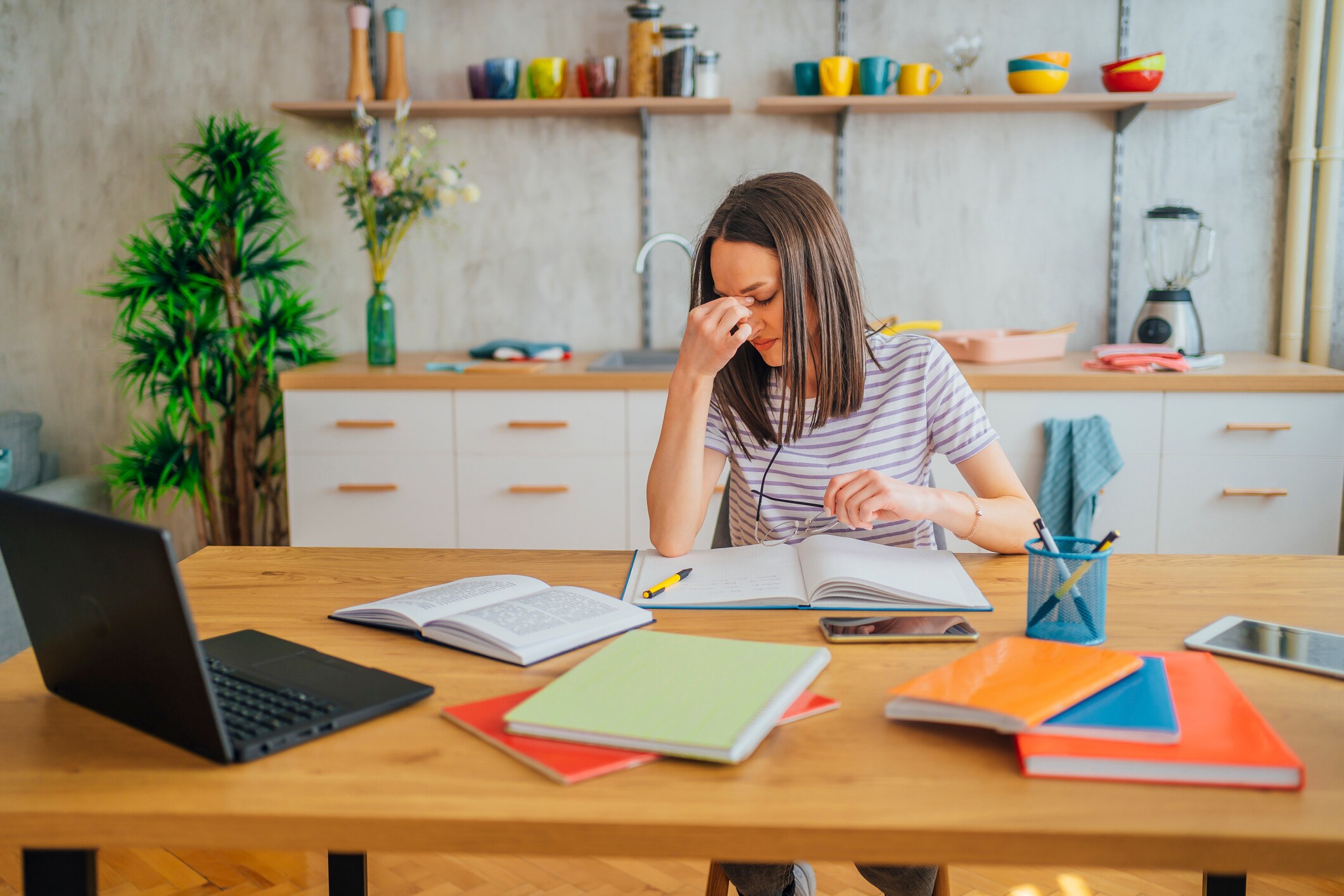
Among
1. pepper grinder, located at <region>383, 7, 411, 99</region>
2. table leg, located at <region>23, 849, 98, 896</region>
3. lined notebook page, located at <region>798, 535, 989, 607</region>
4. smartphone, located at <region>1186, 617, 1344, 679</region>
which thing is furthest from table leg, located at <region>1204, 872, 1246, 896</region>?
pepper grinder, located at <region>383, 7, 411, 99</region>

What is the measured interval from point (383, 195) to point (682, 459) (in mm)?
1810

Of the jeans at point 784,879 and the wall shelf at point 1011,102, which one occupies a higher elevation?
the wall shelf at point 1011,102

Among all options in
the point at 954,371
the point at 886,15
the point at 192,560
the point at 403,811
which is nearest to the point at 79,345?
the point at 192,560

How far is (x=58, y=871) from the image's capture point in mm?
791

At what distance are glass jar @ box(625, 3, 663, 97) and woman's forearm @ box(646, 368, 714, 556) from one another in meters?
1.81

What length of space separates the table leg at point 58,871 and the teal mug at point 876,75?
2786 millimetres

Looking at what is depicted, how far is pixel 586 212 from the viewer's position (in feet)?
10.9

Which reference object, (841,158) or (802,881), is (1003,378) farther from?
(802,881)

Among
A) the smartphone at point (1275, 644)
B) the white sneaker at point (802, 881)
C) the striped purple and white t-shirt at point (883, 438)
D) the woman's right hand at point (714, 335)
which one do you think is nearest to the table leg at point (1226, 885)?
the smartphone at point (1275, 644)

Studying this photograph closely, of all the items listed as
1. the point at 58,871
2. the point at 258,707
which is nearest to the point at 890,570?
the point at 258,707

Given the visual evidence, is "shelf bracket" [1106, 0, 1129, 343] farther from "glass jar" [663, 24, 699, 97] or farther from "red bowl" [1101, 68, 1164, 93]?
"glass jar" [663, 24, 699, 97]

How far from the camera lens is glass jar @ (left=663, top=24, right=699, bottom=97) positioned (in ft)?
9.86

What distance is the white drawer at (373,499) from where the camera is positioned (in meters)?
2.89

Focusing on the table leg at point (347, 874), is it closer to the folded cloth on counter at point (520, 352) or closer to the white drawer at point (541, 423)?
the white drawer at point (541, 423)
